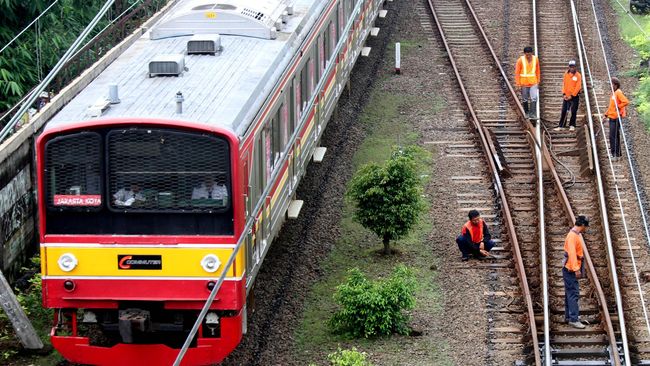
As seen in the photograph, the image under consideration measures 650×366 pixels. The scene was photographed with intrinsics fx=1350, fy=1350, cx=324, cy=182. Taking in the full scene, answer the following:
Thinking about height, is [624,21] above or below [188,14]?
below

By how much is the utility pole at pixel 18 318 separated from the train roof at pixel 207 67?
2221mm

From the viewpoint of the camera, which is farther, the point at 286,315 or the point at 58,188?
the point at 286,315

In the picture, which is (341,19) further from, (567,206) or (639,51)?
(639,51)

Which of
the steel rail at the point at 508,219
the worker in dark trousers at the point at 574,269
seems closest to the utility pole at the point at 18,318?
the steel rail at the point at 508,219

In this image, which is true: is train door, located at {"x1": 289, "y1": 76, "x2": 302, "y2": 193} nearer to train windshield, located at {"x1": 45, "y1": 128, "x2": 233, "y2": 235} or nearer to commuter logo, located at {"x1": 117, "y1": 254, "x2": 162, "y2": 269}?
train windshield, located at {"x1": 45, "y1": 128, "x2": 233, "y2": 235}

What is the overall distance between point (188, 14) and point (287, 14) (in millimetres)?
1805

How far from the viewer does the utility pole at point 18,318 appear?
14531 millimetres

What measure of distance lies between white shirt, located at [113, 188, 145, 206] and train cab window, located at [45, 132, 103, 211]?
0.16 metres

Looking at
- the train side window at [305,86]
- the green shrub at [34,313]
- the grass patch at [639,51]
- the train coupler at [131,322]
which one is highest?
the train side window at [305,86]

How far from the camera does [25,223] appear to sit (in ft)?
59.6

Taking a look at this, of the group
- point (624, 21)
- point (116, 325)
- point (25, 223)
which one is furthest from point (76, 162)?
point (624, 21)

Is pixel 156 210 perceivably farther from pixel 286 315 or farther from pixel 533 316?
pixel 533 316

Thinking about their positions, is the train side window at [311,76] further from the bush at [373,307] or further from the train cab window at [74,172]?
the train cab window at [74,172]

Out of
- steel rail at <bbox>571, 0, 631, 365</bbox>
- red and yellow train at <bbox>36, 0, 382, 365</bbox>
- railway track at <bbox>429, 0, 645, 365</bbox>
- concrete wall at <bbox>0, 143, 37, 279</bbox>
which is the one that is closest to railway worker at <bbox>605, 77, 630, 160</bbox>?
steel rail at <bbox>571, 0, 631, 365</bbox>
